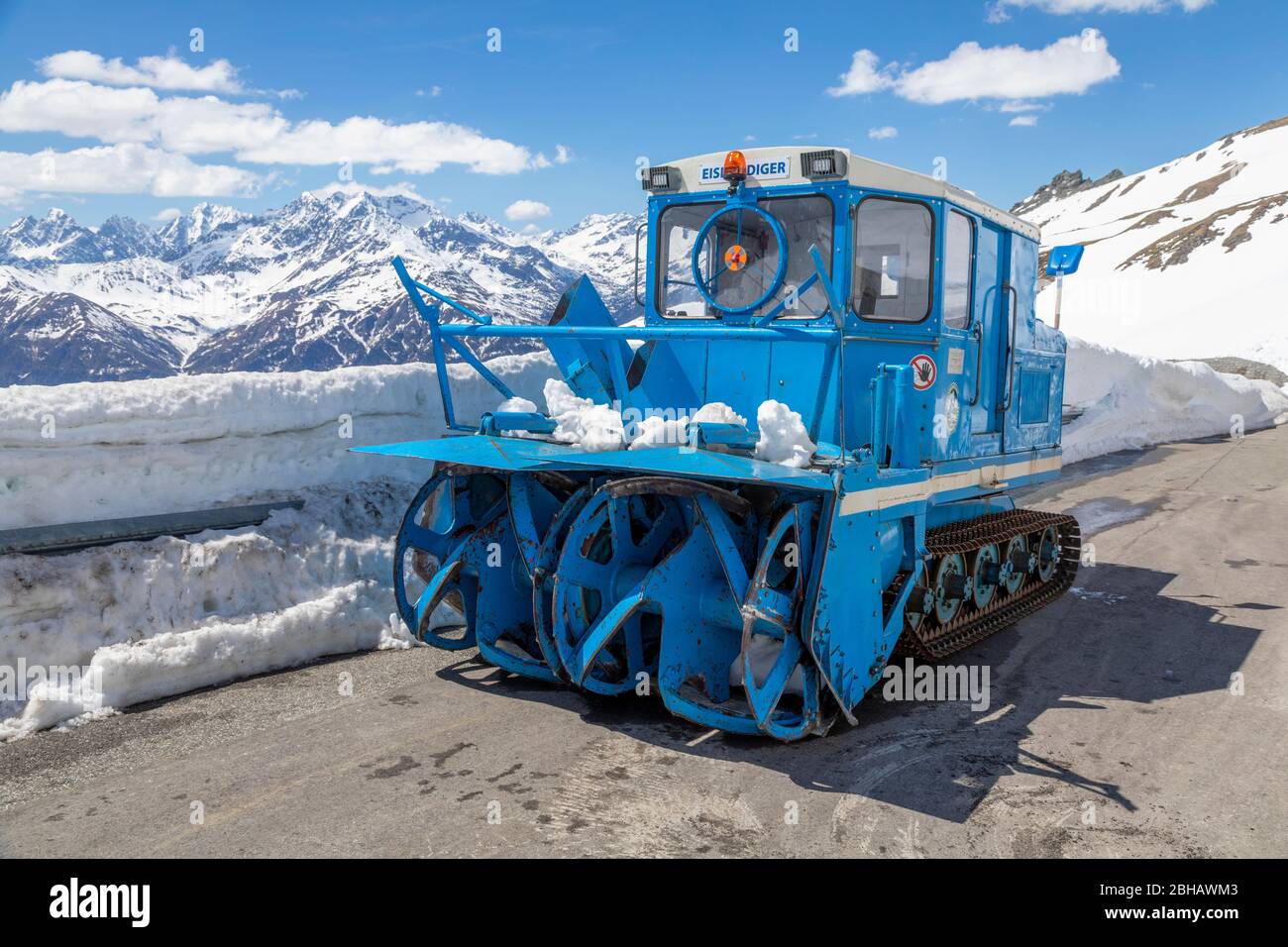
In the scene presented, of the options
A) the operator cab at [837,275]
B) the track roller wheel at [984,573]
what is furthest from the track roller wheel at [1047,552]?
the operator cab at [837,275]

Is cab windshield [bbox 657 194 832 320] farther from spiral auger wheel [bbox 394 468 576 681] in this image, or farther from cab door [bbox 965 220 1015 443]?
spiral auger wheel [bbox 394 468 576 681]

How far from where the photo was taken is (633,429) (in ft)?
22.1

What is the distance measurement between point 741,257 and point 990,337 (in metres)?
2.24

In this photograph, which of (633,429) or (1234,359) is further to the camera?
(1234,359)

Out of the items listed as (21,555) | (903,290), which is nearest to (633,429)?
(903,290)

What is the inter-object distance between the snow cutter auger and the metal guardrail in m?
1.28

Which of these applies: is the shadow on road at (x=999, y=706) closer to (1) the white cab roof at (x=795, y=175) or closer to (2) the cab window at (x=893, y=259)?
(2) the cab window at (x=893, y=259)

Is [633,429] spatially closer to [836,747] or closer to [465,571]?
[465,571]

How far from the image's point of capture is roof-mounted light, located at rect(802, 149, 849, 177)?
666cm

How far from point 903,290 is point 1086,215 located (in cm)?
13756

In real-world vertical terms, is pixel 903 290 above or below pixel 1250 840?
above

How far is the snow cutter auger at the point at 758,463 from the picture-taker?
226 inches

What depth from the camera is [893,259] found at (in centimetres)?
693
